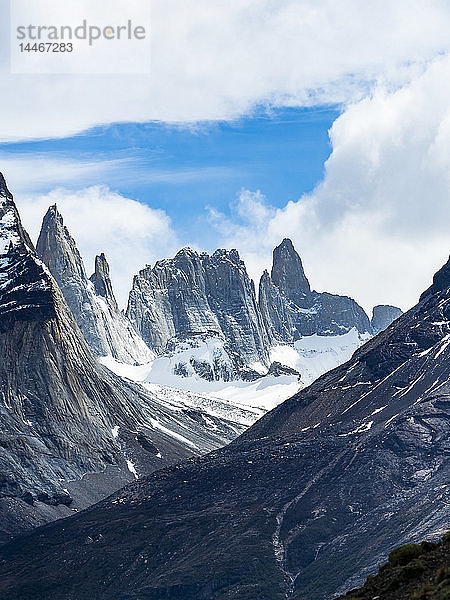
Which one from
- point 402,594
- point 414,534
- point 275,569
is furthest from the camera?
point 275,569

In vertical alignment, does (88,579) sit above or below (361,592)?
below

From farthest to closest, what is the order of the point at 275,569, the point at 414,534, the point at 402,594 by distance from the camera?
the point at 275,569, the point at 414,534, the point at 402,594

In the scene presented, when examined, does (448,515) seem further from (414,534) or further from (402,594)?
(402,594)

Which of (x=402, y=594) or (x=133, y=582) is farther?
(x=133, y=582)

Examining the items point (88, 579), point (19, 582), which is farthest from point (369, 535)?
point (19, 582)

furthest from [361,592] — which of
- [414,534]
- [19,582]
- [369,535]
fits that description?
[19,582]

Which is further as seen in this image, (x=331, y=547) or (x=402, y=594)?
(x=331, y=547)

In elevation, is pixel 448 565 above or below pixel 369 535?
above

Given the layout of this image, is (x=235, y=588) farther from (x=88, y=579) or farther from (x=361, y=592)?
(x=361, y=592)
